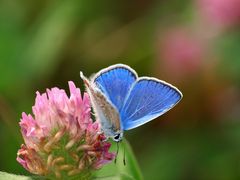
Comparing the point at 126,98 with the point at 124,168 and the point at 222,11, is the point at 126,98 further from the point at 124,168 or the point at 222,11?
the point at 222,11

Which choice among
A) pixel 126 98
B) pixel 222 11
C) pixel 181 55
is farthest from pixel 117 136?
pixel 181 55

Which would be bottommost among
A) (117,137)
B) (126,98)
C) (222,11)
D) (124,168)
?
(124,168)

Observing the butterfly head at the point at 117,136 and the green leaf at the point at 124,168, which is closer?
the butterfly head at the point at 117,136

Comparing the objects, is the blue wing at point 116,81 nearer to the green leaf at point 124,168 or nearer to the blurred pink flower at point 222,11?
the green leaf at point 124,168

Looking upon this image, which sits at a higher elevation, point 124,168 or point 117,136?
point 117,136

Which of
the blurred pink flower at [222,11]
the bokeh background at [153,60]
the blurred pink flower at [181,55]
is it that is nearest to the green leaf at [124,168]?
the bokeh background at [153,60]

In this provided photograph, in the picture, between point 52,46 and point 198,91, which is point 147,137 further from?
point 52,46

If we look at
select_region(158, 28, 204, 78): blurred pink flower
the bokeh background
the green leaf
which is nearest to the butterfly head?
the green leaf

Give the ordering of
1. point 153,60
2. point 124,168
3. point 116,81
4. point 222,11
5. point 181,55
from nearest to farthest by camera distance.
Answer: point 116,81 → point 124,168 → point 222,11 → point 181,55 → point 153,60

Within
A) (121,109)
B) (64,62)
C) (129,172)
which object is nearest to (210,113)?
(64,62)
